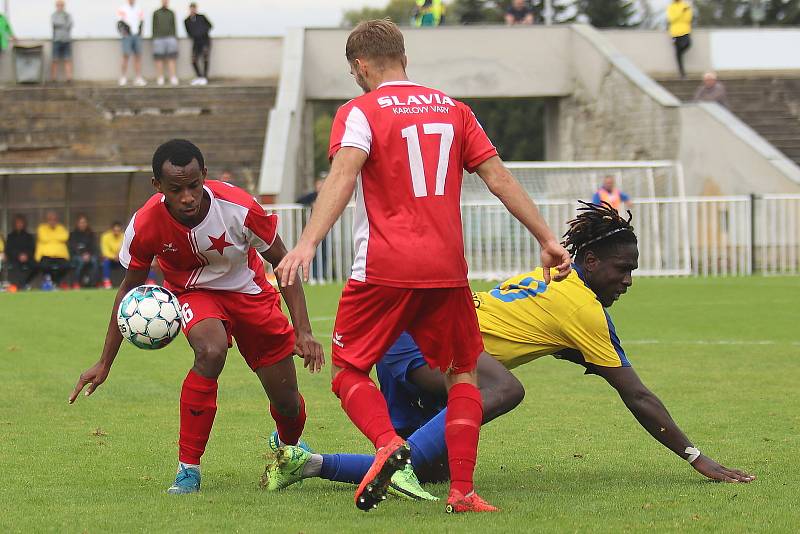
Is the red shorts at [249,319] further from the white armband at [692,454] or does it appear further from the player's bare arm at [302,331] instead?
the white armband at [692,454]

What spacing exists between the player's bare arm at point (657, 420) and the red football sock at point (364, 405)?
1.35 m

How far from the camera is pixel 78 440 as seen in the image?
26.7ft

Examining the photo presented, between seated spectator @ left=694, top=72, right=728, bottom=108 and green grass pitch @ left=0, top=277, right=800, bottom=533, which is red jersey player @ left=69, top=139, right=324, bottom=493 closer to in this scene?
green grass pitch @ left=0, top=277, right=800, bottom=533

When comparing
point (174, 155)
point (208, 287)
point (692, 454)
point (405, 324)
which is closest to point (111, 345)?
point (208, 287)

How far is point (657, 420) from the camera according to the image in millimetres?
6473

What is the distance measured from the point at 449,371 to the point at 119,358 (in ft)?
25.0

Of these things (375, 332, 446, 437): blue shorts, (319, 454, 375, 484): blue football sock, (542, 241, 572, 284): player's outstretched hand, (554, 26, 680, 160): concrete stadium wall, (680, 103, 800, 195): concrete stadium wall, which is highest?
(554, 26, 680, 160): concrete stadium wall

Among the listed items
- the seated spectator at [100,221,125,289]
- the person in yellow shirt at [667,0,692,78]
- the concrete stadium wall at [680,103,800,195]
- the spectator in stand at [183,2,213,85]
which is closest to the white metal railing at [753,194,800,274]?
the concrete stadium wall at [680,103,800,195]

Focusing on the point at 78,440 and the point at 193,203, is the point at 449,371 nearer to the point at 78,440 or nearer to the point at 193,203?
the point at 193,203

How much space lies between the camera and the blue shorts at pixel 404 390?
6547 millimetres

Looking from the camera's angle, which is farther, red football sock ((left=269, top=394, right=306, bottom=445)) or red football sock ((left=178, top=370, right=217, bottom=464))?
red football sock ((left=269, top=394, right=306, bottom=445))

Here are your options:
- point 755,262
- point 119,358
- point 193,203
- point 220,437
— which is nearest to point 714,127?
point 755,262

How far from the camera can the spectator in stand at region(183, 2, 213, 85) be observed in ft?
101

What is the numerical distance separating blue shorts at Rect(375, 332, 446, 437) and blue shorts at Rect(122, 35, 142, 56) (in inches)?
1002
